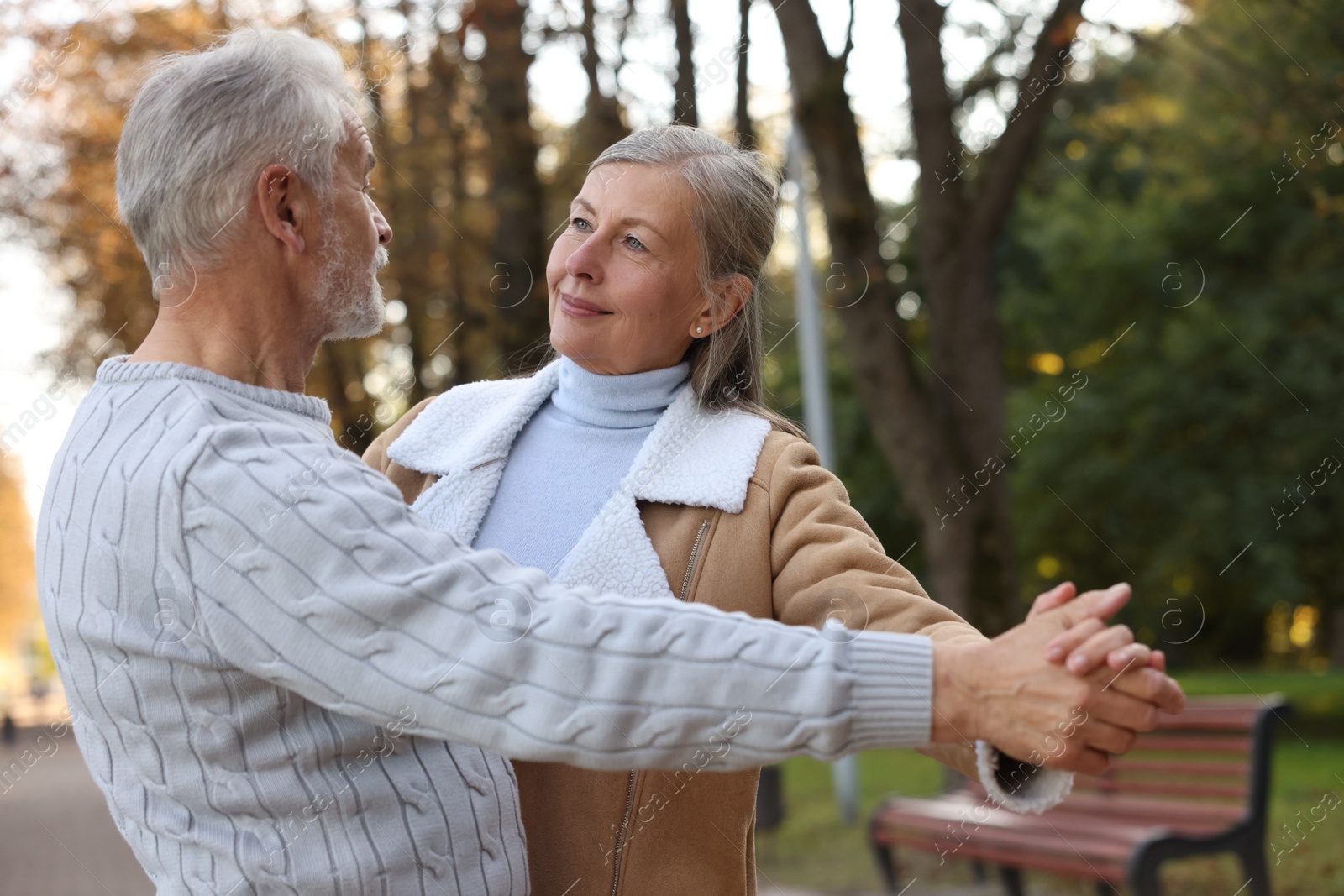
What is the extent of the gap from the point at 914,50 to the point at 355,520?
6107 mm

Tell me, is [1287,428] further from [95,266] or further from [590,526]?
[590,526]

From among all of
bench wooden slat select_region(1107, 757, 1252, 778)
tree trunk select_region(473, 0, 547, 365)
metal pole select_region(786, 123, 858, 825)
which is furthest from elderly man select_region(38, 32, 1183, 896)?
metal pole select_region(786, 123, 858, 825)

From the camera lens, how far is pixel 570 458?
2.53m

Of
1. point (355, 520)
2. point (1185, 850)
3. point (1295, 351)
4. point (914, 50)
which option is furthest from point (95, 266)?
point (1295, 351)

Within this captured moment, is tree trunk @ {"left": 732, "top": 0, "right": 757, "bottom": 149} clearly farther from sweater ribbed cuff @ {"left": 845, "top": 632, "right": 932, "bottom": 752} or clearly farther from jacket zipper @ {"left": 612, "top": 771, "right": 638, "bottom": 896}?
sweater ribbed cuff @ {"left": 845, "top": 632, "right": 932, "bottom": 752}

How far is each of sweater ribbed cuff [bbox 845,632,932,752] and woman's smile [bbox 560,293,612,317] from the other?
102cm

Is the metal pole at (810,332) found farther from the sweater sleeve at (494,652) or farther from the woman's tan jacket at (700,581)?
the sweater sleeve at (494,652)

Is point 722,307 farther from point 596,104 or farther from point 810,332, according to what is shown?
point 810,332

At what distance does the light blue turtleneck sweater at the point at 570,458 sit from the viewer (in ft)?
7.91

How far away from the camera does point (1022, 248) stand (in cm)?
1003

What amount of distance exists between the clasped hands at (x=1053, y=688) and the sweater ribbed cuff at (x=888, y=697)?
27 mm

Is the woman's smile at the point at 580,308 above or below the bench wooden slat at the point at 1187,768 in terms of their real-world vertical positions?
above

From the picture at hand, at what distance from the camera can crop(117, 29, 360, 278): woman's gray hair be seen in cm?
188

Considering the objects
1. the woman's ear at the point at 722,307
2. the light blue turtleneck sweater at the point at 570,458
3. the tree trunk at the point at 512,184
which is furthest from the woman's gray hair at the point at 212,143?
the tree trunk at the point at 512,184
